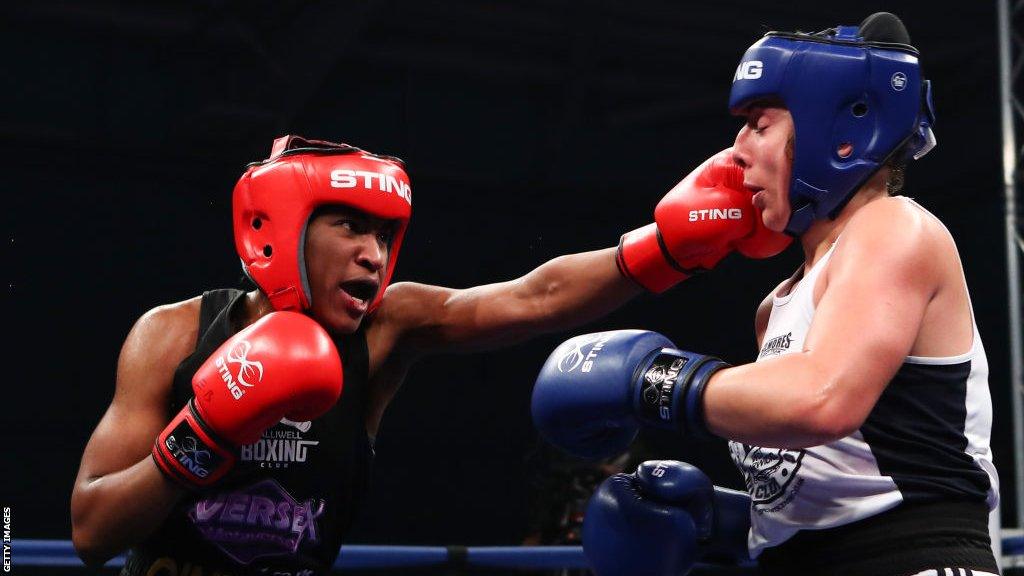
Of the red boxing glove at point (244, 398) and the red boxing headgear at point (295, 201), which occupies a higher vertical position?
the red boxing headgear at point (295, 201)

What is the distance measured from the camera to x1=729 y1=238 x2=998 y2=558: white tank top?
1.43 m

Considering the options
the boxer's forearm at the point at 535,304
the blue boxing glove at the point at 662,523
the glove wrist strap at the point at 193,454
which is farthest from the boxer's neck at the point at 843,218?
the glove wrist strap at the point at 193,454

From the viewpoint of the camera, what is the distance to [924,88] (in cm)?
166

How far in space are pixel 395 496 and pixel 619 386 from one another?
5.49 metres

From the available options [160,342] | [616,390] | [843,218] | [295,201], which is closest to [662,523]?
[616,390]

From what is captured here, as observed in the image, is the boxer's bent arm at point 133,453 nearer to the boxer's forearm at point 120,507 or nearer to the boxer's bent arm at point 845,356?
the boxer's forearm at point 120,507

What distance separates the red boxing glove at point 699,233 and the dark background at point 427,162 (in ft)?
13.4

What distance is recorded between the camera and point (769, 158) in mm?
1629

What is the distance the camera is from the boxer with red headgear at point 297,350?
1.74 metres

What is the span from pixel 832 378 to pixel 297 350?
35.3 inches

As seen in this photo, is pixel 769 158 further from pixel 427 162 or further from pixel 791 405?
pixel 427 162

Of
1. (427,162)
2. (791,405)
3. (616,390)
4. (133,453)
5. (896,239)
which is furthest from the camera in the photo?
(427,162)

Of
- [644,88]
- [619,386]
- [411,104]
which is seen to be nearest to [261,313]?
[619,386]

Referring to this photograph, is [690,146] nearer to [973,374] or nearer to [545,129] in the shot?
[545,129]
